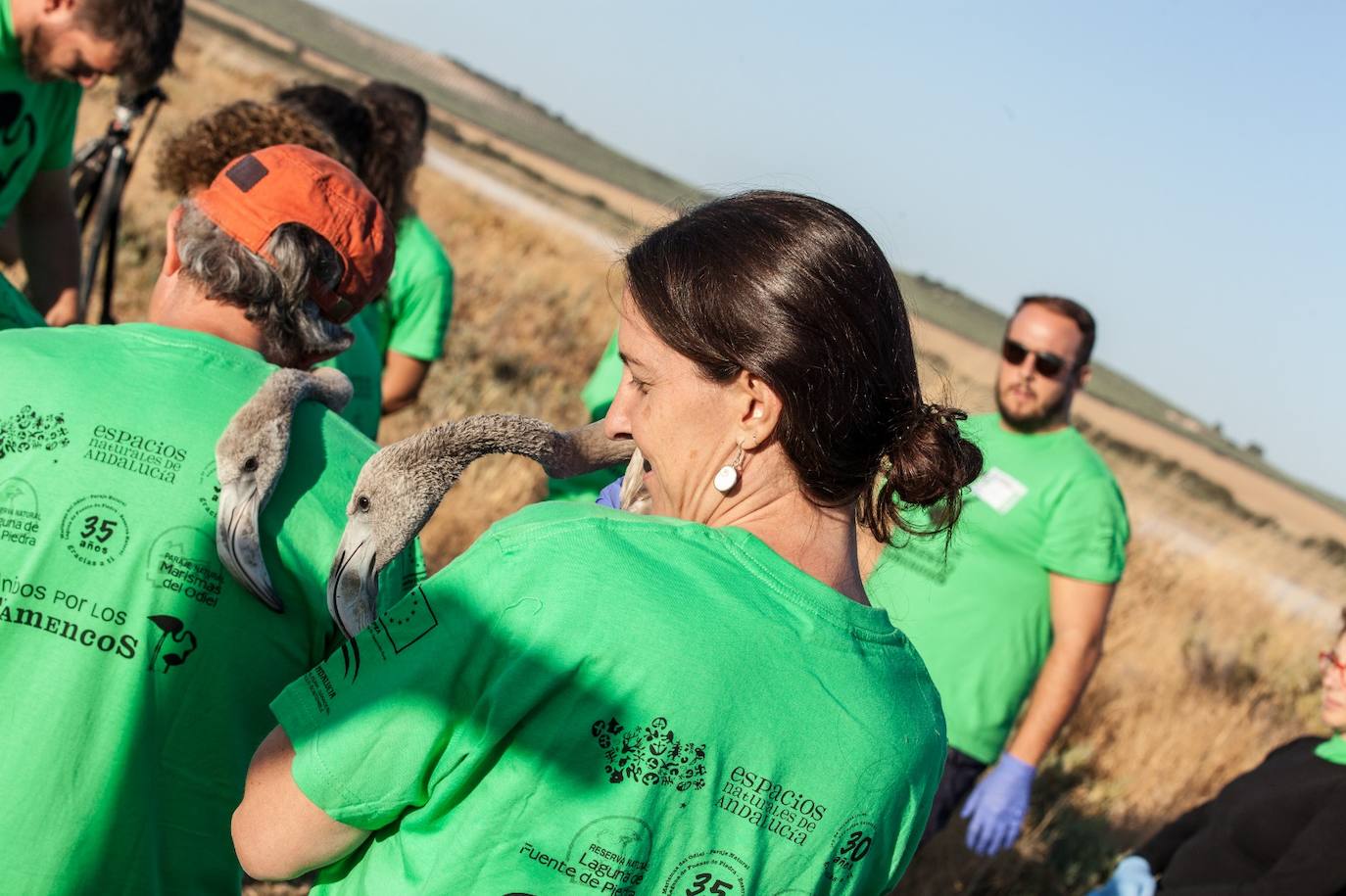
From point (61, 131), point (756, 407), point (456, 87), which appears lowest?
point (456, 87)

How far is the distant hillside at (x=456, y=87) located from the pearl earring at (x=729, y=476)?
66.3 metres

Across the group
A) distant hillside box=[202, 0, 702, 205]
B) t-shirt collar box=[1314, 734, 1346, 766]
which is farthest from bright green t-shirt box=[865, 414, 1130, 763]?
distant hillside box=[202, 0, 702, 205]

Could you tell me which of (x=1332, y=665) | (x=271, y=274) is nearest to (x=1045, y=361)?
(x=1332, y=665)

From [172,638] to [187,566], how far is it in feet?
0.35

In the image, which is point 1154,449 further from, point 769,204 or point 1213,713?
point 769,204

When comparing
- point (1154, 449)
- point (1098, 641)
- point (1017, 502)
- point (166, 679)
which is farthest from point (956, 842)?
point (1154, 449)

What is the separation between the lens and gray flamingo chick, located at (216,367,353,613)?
169 centimetres

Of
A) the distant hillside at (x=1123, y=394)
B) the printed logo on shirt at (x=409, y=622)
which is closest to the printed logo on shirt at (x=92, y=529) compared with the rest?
the printed logo on shirt at (x=409, y=622)

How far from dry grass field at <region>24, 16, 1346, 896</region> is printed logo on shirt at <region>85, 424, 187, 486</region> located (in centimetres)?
67

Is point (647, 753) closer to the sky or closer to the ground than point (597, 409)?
closer to the sky

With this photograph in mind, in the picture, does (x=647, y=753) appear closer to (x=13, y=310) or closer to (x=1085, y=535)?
(x=13, y=310)

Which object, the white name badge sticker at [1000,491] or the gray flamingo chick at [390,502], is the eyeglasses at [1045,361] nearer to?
the white name badge sticker at [1000,491]

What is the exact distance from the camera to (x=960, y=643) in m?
4.08

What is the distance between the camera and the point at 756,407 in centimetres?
149
